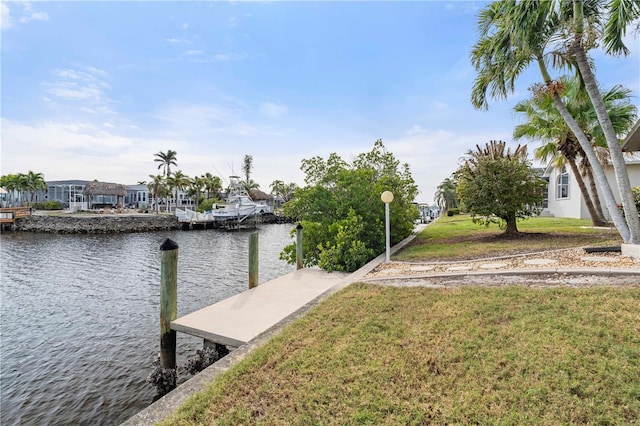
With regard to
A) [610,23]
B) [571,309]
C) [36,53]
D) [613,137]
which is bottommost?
[571,309]

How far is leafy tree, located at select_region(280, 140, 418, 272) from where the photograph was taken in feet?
30.3

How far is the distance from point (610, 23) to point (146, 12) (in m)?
13.8

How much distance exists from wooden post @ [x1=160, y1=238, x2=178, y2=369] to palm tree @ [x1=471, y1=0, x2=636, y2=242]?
9801 millimetres

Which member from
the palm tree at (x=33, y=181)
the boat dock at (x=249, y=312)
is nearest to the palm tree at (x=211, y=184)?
the palm tree at (x=33, y=181)

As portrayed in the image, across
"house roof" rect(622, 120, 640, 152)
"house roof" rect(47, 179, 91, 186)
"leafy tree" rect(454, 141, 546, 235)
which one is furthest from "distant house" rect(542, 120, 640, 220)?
"house roof" rect(47, 179, 91, 186)

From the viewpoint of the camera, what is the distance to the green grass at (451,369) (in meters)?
2.43

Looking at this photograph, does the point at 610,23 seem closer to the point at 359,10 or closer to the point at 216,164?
the point at 359,10

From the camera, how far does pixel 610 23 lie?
7621 millimetres

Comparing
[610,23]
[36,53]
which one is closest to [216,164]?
[36,53]

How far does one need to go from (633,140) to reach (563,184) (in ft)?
50.0

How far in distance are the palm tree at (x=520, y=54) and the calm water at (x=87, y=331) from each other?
10.6 meters

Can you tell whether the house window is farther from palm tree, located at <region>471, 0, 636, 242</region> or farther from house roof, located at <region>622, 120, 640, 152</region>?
palm tree, located at <region>471, 0, 636, 242</region>

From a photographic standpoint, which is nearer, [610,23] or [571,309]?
[571,309]

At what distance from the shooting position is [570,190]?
20.9 meters
